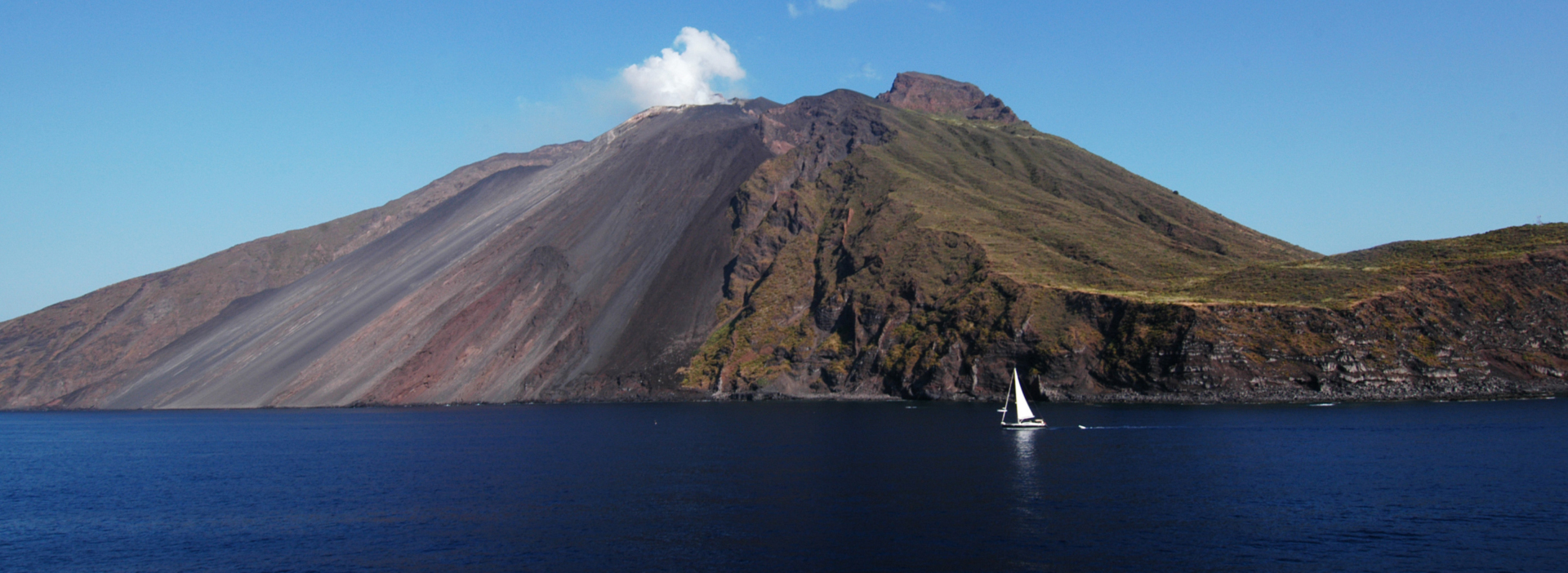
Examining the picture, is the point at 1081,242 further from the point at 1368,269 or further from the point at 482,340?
the point at 482,340

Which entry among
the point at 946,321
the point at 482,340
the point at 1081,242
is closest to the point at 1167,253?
the point at 1081,242

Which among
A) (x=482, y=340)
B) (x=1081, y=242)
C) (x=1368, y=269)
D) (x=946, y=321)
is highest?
(x=1081, y=242)

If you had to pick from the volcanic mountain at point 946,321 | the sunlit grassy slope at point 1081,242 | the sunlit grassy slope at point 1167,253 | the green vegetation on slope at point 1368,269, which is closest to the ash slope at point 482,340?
the volcanic mountain at point 946,321

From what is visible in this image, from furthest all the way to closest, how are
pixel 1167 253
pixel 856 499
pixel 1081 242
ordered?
pixel 1167 253
pixel 1081 242
pixel 856 499

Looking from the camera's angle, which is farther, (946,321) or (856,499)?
(946,321)

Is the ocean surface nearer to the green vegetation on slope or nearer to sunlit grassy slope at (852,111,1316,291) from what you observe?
the green vegetation on slope

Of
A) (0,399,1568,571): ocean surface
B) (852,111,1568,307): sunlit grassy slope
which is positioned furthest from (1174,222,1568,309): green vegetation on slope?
(0,399,1568,571): ocean surface

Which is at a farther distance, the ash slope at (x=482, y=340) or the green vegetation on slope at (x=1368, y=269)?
the ash slope at (x=482, y=340)

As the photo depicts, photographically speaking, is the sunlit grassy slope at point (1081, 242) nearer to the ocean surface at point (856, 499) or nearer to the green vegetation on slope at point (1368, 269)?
the green vegetation on slope at point (1368, 269)
